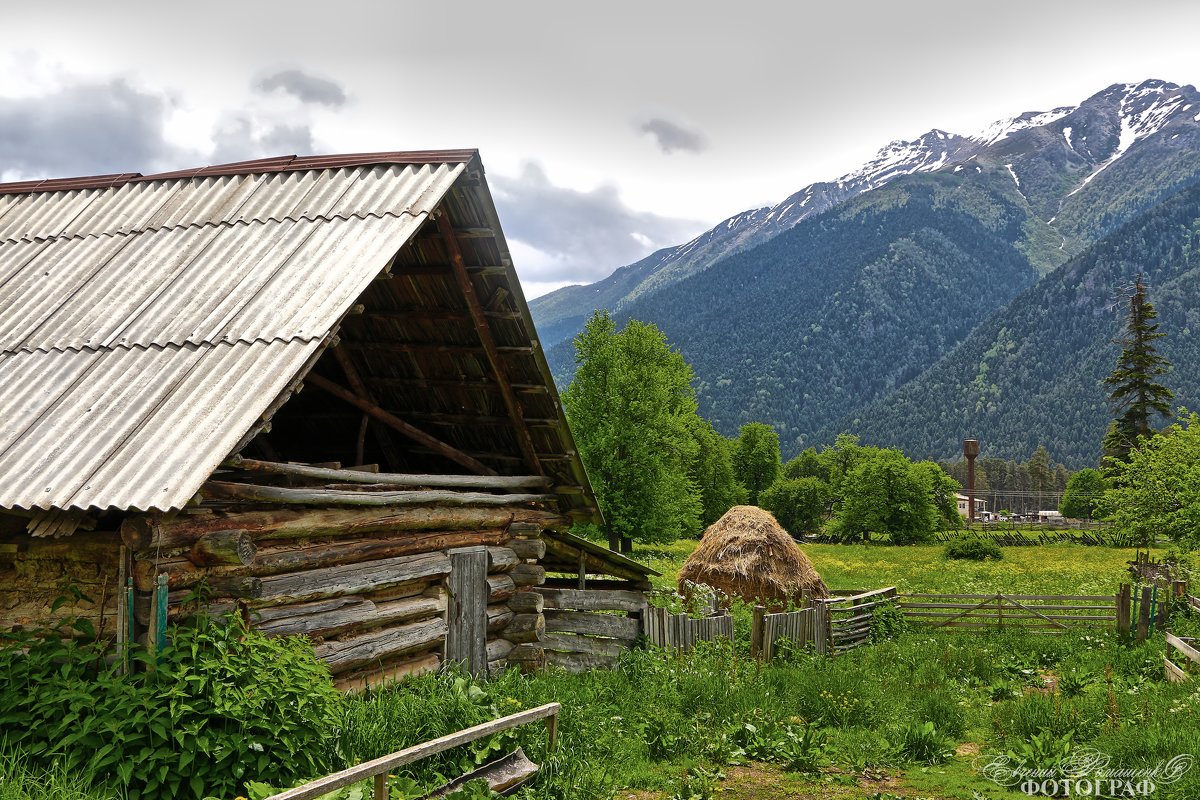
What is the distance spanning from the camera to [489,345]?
1014cm

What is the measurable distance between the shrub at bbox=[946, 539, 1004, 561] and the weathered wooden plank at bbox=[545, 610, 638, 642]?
38445 mm

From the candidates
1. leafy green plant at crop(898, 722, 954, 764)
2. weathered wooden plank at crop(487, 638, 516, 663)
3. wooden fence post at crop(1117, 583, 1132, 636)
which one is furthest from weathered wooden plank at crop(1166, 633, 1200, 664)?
weathered wooden plank at crop(487, 638, 516, 663)

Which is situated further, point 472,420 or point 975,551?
point 975,551

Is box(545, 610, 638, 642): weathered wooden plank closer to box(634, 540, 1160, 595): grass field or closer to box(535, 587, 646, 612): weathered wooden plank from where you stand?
box(535, 587, 646, 612): weathered wooden plank

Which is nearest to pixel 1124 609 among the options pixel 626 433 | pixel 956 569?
pixel 626 433

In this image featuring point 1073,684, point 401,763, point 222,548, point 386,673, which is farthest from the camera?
point 1073,684

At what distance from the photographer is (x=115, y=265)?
8.80 meters

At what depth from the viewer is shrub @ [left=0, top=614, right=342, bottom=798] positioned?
561 cm

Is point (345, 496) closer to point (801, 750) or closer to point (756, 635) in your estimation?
point (801, 750)

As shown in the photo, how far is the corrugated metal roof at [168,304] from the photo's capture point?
6145 millimetres

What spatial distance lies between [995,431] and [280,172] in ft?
602

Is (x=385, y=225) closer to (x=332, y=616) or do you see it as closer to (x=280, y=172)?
(x=280, y=172)

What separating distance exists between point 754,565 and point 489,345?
1472 cm

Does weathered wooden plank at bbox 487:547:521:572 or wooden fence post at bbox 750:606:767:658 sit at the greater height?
weathered wooden plank at bbox 487:547:521:572
